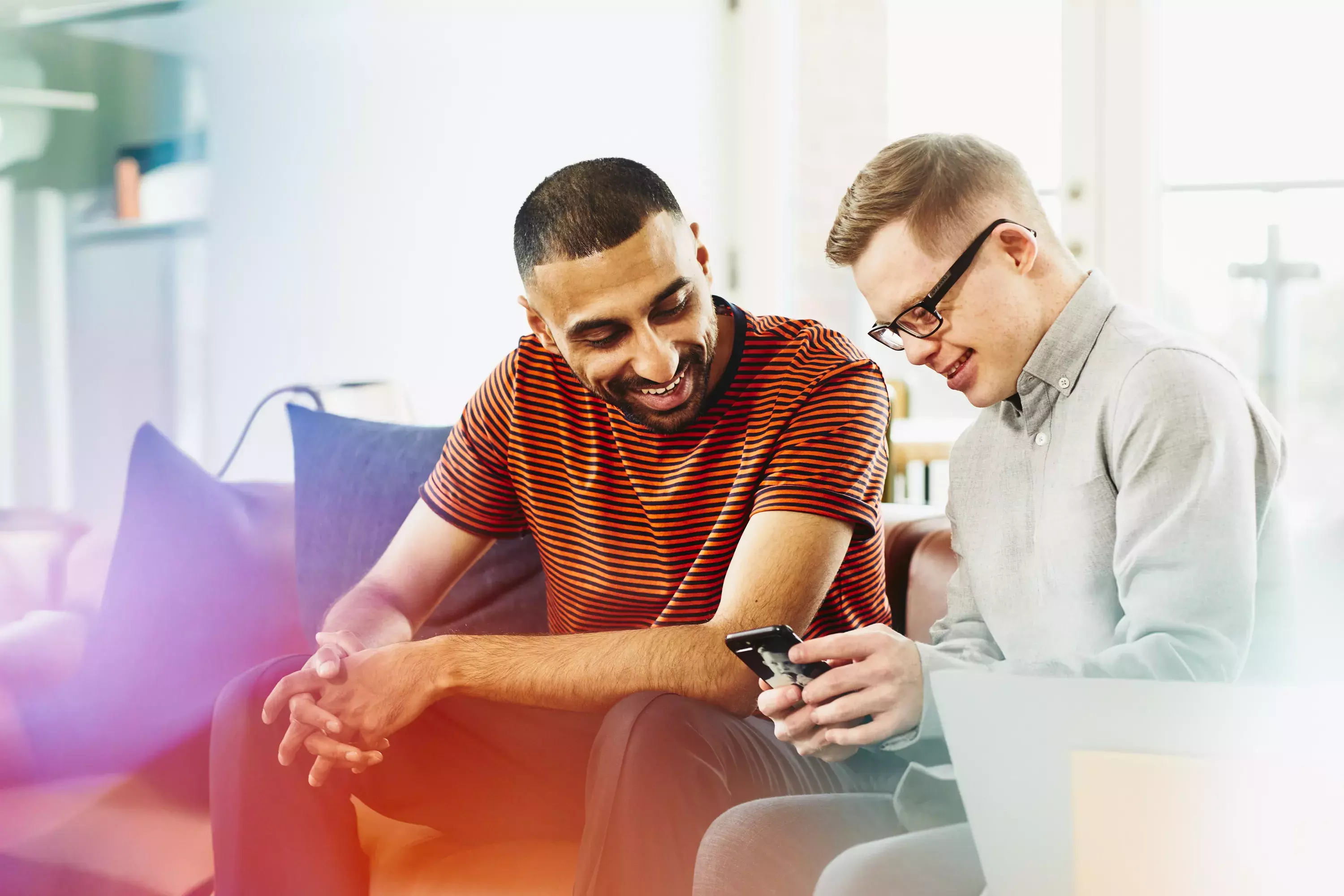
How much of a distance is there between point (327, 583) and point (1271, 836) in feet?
3.86

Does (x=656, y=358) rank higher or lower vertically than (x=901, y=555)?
higher

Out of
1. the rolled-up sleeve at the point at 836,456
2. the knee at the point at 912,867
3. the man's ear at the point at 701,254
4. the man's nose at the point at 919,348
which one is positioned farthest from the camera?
the man's ear at the point at 701,254

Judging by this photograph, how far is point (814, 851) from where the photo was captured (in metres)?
0.84

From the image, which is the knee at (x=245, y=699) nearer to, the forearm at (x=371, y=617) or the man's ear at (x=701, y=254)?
the forearm at (x=371, y=617)

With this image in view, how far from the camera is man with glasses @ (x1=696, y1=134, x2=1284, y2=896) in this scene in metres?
0.76

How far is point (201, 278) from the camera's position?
1617 mm

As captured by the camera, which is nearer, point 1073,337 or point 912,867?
point 912,867

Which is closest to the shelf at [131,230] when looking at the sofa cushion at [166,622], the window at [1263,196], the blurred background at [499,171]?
the blurred background at [499,171]

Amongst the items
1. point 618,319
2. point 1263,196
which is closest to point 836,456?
point 618,319

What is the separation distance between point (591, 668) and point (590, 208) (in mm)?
478

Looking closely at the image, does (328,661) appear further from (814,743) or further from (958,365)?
(958,365)

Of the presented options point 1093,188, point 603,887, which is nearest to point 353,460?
point 603,887

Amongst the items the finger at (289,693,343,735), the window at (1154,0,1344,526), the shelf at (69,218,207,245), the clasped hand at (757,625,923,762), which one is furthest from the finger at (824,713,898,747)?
the window at (1154,0,1344,526)

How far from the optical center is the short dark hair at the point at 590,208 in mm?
1146
